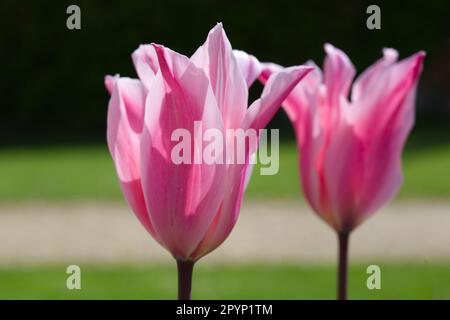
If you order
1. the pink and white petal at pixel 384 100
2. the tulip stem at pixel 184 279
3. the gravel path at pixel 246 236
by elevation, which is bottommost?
the tulip stem at pixel 184 279

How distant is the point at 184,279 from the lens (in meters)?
0.58

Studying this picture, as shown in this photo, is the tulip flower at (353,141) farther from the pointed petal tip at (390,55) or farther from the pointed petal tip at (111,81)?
the pointed petal tip at (111,81)

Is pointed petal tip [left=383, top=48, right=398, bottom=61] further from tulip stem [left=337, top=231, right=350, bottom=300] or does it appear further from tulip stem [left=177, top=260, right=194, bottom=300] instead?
tulip stem [left=177, top=260, right=194, bottom=300]

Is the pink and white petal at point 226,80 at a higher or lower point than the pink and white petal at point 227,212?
higher

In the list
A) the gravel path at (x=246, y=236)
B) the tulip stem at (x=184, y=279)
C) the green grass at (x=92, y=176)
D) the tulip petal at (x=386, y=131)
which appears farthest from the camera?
the green grass at (x=92, y=176)

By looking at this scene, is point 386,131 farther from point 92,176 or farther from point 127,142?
point 92,176

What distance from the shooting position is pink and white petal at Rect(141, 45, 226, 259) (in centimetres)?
59

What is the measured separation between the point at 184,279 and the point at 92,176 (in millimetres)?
7966

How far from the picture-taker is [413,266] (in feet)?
15.8

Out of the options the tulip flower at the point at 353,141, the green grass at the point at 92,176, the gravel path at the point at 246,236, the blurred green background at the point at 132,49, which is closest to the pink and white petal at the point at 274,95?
the tulip flower at the point at 353,141

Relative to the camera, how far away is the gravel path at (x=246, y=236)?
5285mm
